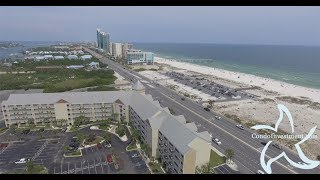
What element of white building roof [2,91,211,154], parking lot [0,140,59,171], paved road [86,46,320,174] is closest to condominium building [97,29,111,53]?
paved road [86,46,320,174]

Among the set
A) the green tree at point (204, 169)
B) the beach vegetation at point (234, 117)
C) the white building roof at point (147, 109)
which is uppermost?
the white building roof at point (147, 109)

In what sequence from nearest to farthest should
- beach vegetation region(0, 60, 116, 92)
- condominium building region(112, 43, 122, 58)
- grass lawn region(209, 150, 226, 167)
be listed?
grass lawn region(209, 150, 226, 167) < beach vegetation region(0, 60, 116, 92) < condominium building region(112, 43, 122, 58)

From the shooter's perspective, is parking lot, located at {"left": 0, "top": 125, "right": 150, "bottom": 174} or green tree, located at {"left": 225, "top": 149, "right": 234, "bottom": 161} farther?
green tree, located at {"left": 225, "top": 149, "right": 234, "bottom": 161}

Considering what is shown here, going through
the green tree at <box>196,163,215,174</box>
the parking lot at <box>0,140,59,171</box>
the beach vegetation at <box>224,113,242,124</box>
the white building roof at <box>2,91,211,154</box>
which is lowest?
the parking lot at <box>0,140,59,171</box>

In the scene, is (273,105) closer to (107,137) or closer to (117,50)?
(107,137)

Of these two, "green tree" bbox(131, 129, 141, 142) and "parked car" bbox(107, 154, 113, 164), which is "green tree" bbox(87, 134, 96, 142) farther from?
"green tree" bbox(131, 129, 141, 142)

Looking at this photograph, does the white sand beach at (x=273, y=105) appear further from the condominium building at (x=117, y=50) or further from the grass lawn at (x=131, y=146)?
the condominium building at (x=117, y=50)

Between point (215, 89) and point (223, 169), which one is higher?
point (223, 169)

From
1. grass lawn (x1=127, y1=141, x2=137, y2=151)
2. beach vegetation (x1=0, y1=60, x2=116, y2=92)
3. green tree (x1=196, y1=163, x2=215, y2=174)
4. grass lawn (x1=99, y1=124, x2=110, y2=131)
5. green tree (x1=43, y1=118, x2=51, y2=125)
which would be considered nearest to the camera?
green tree (x1=196, y1=163, x2=215, y2=174)

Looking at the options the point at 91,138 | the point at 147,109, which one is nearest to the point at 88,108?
the point at 91,138

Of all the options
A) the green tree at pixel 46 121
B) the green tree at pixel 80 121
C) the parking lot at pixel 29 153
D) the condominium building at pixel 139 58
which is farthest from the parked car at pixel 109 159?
the condominium building at pixel 139 58

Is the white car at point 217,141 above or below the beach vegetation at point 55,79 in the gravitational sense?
above

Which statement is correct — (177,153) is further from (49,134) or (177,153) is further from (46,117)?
(46,117)
